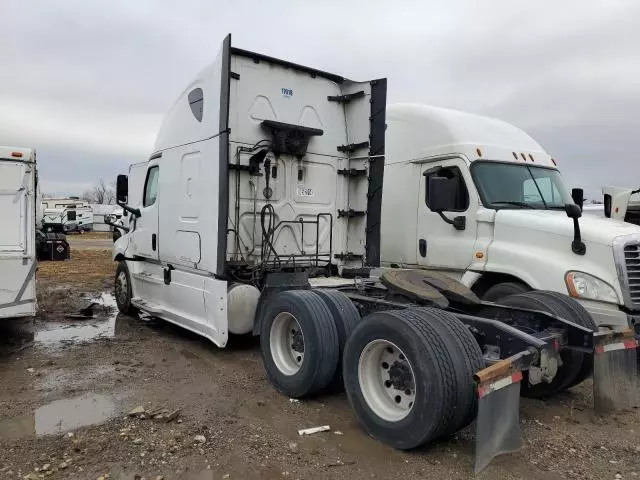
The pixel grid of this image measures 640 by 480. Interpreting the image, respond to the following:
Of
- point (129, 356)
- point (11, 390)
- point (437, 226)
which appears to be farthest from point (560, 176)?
point (11, 390)

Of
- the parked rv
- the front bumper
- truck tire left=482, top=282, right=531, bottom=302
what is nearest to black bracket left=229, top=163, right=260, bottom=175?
truck tire left=482, top=282, right=531, bottom=302

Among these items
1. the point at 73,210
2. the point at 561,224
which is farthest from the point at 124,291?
the point at 73,210

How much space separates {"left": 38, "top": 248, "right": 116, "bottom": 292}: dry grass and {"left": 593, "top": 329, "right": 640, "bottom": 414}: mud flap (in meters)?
10.9

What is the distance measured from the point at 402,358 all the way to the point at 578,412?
2.04 meters

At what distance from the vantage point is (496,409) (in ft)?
11.5

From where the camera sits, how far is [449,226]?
23.5 ft

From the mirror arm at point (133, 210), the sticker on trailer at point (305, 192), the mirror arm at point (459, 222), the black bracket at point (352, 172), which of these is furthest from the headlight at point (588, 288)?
the mirror arm at point (133, 210)

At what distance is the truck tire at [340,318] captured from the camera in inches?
190

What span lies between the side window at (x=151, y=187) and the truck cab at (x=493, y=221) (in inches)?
137

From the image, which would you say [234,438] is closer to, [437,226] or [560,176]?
[437,226]

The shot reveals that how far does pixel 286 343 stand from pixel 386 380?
1.49m

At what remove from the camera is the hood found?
573 centimetres

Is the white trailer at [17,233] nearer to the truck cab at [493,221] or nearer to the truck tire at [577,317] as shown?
the truck cab at [493,221]

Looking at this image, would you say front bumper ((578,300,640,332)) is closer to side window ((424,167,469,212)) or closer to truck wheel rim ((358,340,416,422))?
side window ((424,167,469,212))
